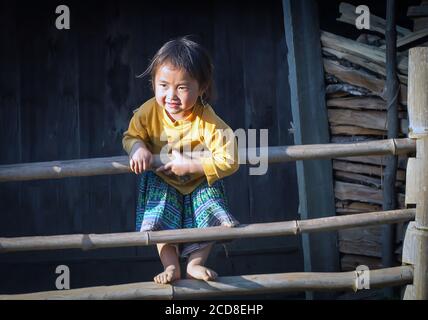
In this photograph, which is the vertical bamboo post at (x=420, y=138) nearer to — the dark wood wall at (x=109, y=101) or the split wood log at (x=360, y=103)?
the split wood log at (x=360, y=103)

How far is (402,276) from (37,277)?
8.73 feet

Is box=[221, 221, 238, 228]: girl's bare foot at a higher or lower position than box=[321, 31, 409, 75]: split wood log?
lower

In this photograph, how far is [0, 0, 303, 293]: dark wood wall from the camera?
512 cm

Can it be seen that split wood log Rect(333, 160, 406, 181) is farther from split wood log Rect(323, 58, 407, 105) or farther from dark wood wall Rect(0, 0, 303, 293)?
dark wood wall Rect(0, 0, 303, 293)

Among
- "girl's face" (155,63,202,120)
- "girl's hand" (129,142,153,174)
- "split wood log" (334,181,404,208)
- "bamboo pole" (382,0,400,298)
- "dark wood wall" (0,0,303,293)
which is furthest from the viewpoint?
"dark wood wall" (0,0,303,293)

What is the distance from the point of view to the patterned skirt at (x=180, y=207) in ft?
11.0

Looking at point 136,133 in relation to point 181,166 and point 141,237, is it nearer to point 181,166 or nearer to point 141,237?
point 181,166

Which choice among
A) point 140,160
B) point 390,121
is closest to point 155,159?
point 140,160

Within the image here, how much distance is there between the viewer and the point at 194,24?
5.12 meters

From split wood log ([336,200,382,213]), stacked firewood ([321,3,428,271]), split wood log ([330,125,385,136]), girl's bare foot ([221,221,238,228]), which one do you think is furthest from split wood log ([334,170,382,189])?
girl's bare foot ([221,221,238,228])

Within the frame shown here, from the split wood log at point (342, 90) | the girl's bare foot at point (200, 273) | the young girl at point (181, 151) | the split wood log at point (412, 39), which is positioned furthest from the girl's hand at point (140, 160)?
the split wood log at point (412, 39)

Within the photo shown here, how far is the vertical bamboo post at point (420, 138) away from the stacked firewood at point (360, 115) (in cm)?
109
